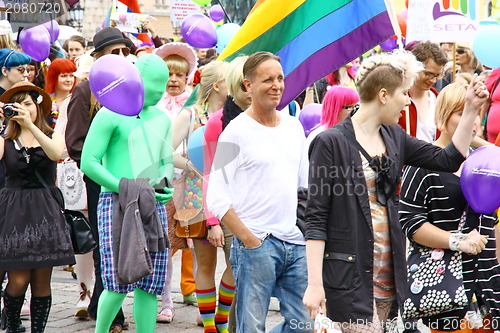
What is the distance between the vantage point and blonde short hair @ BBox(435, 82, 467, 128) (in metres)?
4.97

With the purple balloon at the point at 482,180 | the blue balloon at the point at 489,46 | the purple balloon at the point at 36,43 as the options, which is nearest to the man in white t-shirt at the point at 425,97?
the blue balloon at the point at 489,46

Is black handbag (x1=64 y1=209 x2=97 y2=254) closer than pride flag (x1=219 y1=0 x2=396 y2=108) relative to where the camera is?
No

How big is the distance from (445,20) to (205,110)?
2743 millimetres

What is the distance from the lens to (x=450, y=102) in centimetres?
499

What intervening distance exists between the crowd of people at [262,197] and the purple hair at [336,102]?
0.04 feet

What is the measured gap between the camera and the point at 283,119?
5.16m

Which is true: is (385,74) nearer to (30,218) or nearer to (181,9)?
(30,218)

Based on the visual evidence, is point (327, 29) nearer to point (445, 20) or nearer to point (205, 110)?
point (205, 110)

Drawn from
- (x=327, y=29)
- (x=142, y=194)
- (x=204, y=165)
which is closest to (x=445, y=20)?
(x=327, y=29)

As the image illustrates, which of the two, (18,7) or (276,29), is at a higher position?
(18,7)

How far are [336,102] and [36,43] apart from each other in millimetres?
5551

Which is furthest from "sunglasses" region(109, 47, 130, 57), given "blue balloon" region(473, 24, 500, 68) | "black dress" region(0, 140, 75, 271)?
"blue balloon" region(473, 24, 500, 68)

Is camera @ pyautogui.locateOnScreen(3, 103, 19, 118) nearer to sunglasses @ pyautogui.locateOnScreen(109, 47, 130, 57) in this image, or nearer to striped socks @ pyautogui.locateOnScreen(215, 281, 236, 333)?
sunglasses @ pyautogui.locateOnScreen(109, 47, 130, 57)

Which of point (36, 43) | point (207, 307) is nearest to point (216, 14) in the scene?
point (36, 43)
